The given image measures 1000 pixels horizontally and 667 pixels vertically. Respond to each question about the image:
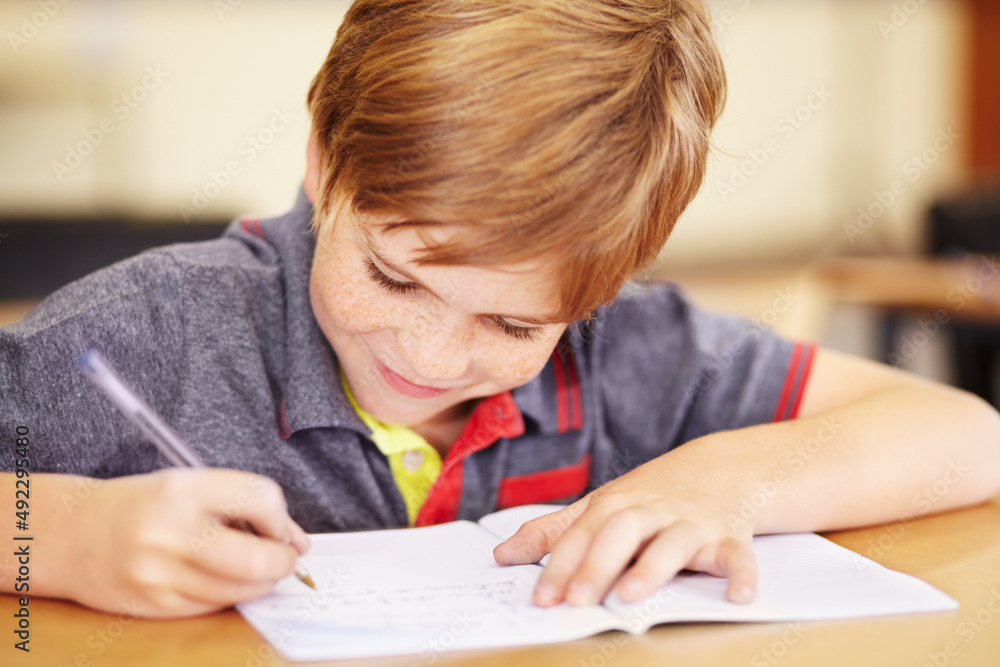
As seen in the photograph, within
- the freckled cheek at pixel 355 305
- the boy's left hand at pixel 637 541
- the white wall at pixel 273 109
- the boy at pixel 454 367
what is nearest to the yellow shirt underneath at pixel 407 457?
the boy at pixel 454 367

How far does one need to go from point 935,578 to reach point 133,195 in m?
3.47

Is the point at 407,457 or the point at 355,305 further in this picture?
the point at 407,457

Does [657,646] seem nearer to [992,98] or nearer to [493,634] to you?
[493,634]

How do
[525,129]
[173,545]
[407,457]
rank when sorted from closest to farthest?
[173,545], [525,129], [407,457]

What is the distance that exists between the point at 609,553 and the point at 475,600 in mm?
83

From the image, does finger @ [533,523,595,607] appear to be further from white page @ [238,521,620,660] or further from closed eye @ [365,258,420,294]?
closed eye @ [365,258,420,294]

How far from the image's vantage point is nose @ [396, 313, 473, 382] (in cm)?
66

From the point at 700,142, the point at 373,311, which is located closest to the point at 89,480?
the point at 373,311

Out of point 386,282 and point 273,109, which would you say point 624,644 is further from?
point 273,109

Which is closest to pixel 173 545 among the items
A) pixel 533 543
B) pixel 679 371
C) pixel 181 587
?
pixel 181 587

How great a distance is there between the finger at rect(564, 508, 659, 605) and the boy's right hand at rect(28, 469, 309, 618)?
0.54 feet

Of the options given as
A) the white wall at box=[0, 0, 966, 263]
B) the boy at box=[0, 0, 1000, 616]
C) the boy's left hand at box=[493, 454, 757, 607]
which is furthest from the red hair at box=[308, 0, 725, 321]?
the white wall at box=[0, 0, 966, 263]

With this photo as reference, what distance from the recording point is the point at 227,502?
49 centimetres

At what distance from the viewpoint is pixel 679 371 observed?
0.93m
